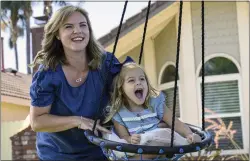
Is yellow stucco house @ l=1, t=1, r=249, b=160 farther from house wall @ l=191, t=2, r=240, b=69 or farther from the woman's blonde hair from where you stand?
the woman's blonde hair

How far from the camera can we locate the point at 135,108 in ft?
9.62

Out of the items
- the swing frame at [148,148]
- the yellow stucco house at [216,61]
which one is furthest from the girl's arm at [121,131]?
the yellow stucco house at [216,61]

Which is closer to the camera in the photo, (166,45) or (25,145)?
(25,145)

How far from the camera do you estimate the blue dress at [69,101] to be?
2916mm

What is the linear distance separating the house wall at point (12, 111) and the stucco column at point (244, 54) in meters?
5.97

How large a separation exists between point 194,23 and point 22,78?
905 centimetres

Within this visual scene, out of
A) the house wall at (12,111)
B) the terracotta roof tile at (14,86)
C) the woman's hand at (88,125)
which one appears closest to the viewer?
the woman's hand at (88,125)

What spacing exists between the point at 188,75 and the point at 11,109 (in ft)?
18.2

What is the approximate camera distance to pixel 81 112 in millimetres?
2934

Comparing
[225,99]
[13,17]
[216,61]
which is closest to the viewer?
[225,99]

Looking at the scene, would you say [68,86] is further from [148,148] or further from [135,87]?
[148,148]

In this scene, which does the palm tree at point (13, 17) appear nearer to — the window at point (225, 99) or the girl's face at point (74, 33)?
the window at point (225, 99)

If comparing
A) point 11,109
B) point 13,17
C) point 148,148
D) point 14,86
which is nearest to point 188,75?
point 11,109

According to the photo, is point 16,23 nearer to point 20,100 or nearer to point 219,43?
point 20,100
